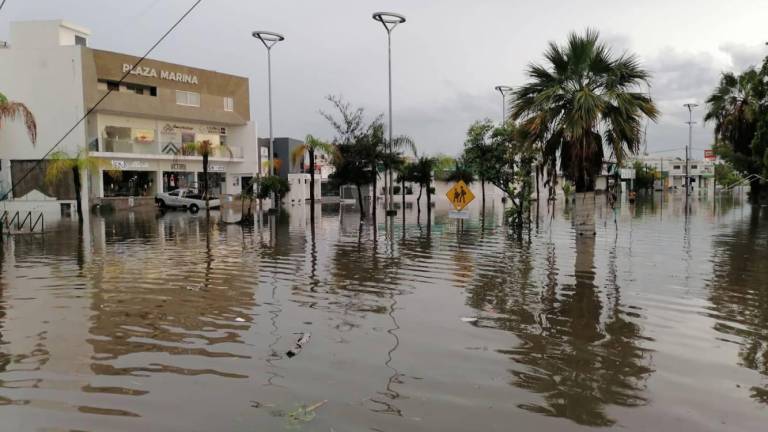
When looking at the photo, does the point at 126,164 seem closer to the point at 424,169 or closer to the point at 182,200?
the point at 182,200

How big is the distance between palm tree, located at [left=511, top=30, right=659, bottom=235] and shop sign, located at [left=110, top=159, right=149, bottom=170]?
120 feet

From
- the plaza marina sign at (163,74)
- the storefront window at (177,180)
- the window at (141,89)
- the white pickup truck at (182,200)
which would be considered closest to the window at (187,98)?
the plaza marina sign at (163,74)

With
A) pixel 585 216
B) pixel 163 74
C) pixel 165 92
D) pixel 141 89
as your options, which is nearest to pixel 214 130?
pixel 165 92

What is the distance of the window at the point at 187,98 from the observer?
49.9m

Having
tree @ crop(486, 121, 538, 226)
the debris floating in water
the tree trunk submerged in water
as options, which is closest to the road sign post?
tree @ crop(486, 121, 538, 226)

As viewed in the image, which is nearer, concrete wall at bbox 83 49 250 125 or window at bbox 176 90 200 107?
concrete wall at bbox 83 49 250 125

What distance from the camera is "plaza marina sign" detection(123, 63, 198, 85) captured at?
46.6 meters

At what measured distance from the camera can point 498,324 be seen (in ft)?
24.1

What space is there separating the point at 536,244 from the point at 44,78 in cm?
4061

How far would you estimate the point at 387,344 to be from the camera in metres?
6.53

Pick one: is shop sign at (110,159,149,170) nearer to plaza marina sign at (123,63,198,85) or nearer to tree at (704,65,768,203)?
plaza marina sign at (123,63,198,85)

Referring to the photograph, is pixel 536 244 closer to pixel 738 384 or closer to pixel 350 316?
pixel 350 316

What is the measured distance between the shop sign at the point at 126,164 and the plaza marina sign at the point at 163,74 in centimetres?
705

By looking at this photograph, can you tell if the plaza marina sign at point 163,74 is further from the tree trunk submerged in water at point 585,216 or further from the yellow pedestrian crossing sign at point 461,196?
the tree trunk submerged in water at point 585,216
